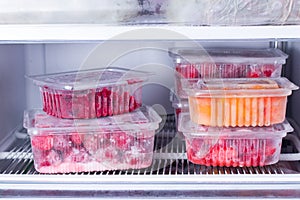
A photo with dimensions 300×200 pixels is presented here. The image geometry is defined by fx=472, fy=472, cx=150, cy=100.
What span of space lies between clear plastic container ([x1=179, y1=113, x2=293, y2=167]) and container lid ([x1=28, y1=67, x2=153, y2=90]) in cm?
19

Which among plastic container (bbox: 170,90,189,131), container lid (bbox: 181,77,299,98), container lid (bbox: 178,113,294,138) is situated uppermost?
container lid (bbox: 181,77,299,98)

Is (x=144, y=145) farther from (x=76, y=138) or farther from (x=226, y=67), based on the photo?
(x=226, y=67)

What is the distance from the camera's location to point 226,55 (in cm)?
115

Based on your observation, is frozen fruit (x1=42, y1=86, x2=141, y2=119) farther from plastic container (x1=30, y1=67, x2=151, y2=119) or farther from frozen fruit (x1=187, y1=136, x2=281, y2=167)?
frozen fruit (x1=187, y1=136, x2=281, y2=167)

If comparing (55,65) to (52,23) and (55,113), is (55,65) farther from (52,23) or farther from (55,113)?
(52,23)

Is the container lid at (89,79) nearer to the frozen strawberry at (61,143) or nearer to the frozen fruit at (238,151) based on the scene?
the frozen strawberry at (61,143)

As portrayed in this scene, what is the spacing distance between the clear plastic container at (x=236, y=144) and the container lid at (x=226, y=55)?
179mm

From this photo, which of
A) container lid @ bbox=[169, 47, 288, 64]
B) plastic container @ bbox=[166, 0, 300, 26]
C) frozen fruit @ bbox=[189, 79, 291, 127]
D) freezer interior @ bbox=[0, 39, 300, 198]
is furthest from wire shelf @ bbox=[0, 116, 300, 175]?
plastic container @ bbox=[166, 0, 300, 26]

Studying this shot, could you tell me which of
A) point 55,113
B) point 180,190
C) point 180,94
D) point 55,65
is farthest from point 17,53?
point 180,190

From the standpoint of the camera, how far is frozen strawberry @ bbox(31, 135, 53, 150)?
98cm

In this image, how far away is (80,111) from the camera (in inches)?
40.1

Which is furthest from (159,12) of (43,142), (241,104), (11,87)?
(11,87)

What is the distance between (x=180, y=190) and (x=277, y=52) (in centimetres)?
48

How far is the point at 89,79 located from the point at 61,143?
167mm
